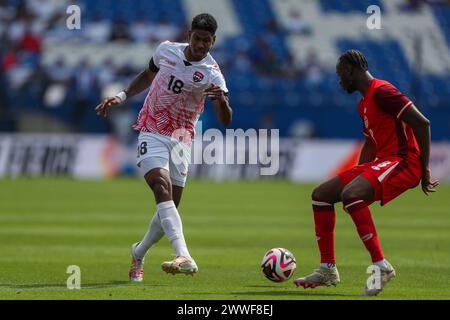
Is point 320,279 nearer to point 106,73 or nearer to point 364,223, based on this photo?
point 364,223

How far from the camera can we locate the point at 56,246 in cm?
1533

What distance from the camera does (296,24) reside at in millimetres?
44250

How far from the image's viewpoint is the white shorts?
34.9ft

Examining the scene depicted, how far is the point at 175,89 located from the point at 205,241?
20.1ft

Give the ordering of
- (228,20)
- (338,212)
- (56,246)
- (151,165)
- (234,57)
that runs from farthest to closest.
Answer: (228,20), (234,57), (338,212), (56,246), (151,165)

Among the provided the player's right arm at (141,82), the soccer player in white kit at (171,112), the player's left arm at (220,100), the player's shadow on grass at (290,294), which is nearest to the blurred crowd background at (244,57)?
the player's right arm at (141,82)

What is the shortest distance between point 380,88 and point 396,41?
112 feet

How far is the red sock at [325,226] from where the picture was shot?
10242 millimetres

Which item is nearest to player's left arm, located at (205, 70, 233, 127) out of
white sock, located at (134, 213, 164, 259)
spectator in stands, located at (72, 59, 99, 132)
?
white sock, located at (134, 213, 164, 259)

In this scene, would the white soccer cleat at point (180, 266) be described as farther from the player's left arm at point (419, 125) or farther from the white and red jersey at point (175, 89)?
the player's left arm at point (419, 125)
